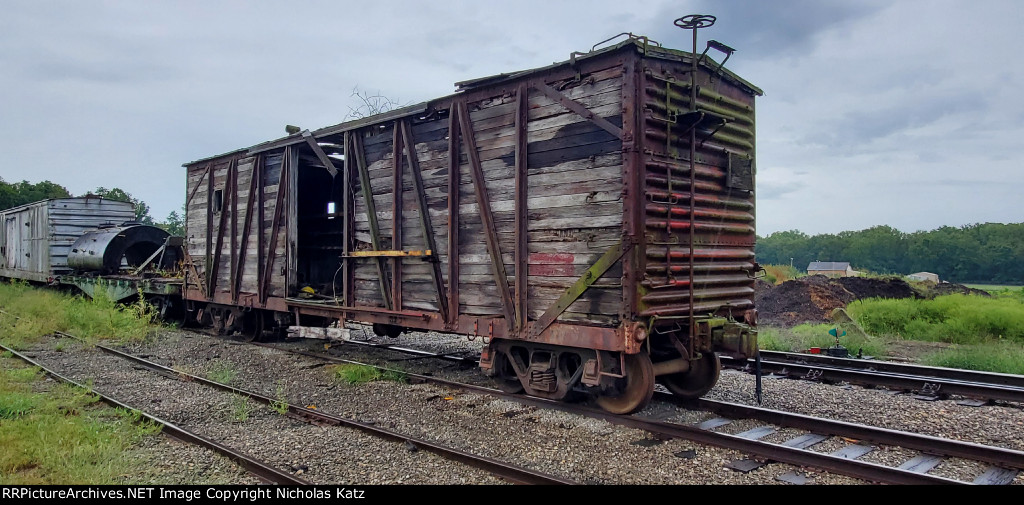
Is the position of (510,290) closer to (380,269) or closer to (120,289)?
(380,269)

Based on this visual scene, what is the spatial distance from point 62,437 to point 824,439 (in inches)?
276

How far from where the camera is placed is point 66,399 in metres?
7.21

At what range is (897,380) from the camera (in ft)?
25.2

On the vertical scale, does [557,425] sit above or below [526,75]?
below

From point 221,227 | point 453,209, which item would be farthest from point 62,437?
point 221,227

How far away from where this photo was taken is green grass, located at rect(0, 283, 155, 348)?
12.5 metres

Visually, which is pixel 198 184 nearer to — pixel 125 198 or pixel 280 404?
pixel 280 404

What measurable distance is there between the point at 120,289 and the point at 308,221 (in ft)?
21.2

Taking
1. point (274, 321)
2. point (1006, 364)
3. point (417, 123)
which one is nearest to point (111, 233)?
point (274, 321)

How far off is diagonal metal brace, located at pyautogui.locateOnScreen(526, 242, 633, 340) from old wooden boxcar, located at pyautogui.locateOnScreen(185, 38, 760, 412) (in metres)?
Result: 0.02

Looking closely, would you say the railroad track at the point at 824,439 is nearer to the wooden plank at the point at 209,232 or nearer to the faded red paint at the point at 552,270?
the faded red paint at the point at 552,270

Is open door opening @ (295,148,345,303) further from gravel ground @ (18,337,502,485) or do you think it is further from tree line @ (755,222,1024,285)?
tree line @ (755,222,1024,285)

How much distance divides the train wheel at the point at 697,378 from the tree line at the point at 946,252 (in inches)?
1298

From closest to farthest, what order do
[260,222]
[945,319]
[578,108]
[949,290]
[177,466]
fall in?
[177,466] < [578,108] < [260,222] < [945,319] < [949,290]
